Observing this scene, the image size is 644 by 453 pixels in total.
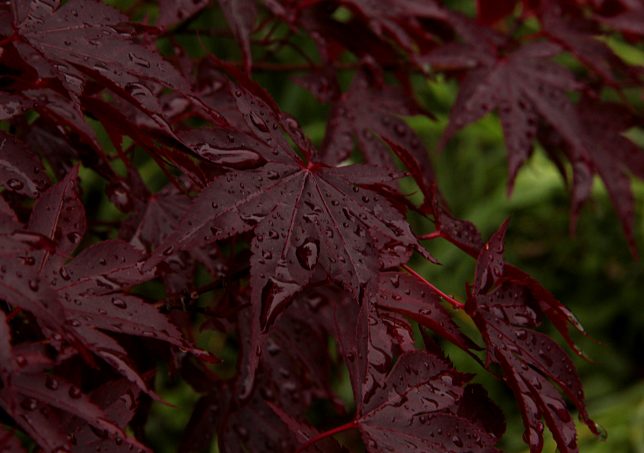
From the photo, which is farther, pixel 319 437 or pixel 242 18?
pixel 242 18

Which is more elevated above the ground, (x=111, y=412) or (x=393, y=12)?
(x=393, y=12)

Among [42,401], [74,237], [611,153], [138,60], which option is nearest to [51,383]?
[42,401]

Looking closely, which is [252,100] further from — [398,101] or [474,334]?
[474,334]

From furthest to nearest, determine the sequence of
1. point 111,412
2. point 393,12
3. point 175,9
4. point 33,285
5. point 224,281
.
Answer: point 393,12 < point 175,9 < point 224,281 < point 111,412 < point 33,285

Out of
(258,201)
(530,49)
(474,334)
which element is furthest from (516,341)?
(474,334)

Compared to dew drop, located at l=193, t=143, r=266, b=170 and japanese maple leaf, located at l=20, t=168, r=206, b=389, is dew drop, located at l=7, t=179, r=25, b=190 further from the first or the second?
dew drop, located at l=193, t=143, r=266, b=170

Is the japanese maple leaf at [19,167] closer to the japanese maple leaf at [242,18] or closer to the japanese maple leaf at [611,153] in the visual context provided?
the japanese maple leaf at [242,18]

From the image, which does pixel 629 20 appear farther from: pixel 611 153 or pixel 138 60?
pixel 138 60
